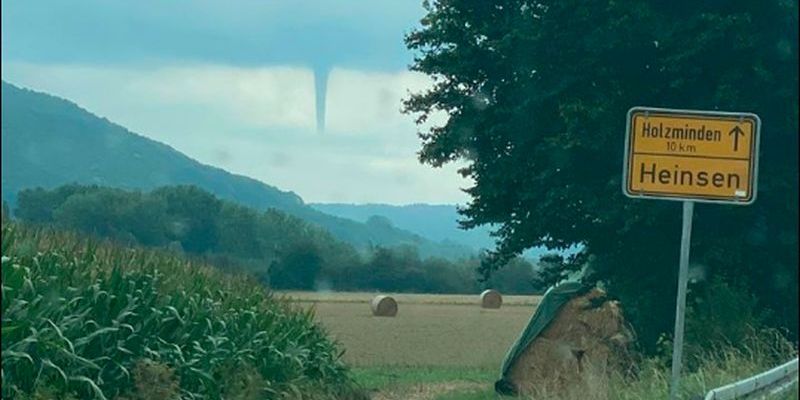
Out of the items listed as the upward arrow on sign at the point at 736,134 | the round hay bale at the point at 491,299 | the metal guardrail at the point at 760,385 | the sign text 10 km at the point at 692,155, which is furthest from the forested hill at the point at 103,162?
the metal guardrail at the point at 760,385

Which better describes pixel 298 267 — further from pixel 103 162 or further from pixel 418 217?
pixel 418 217

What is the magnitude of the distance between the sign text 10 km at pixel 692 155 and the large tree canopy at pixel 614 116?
7395mm

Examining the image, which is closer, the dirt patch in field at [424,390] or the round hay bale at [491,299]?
the dirt patch in field at [424,390]

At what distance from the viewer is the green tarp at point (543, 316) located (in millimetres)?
25984

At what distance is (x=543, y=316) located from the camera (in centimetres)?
2616

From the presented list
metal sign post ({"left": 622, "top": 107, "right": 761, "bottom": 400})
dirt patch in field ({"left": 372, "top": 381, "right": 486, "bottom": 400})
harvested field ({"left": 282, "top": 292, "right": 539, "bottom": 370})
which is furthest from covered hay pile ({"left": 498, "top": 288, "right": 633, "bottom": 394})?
metal sign post ({"left": 622, "top": 107, "right": 761, "bottom": 400})

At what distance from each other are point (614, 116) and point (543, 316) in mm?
5931

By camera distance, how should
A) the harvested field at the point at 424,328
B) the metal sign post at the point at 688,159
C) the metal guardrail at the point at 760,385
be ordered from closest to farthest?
the metal guardrail at the point at 760,385, the metal sign post at the point at 688,159, the harvested field at the point at 424,328

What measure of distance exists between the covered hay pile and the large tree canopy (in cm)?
79

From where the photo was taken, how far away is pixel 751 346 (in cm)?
1973

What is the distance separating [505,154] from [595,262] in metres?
2.53

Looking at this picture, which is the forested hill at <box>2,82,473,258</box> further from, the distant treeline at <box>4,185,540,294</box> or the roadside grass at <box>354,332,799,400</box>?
the roadside grass at <box>354,332,799,400</box>

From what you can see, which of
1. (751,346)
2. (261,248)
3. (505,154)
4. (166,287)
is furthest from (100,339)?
(261,248)

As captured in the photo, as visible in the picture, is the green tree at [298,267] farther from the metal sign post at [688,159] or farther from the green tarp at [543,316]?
the metal sign post at [688,159]
